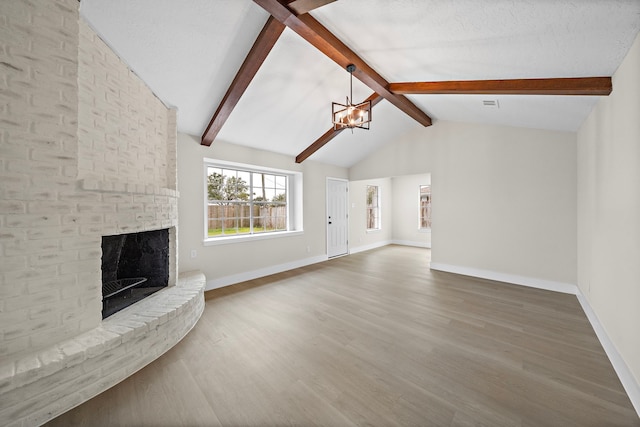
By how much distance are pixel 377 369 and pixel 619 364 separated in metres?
1.85

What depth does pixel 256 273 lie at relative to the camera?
4523 millimetres

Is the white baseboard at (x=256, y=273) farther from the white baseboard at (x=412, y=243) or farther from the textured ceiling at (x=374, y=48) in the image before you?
the white baseboard at (x=412, y=243)

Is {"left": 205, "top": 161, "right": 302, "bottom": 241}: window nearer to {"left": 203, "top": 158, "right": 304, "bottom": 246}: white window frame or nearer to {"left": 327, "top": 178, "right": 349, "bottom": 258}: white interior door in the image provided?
{"left": 203, "top": 158, "right": 304, "bottom": 246}: white window frame

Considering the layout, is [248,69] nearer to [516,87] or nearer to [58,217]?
[58,217]

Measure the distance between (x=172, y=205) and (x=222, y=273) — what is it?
5.01ft

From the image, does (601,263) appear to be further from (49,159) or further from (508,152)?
(49,159)

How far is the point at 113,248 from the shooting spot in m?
2.62

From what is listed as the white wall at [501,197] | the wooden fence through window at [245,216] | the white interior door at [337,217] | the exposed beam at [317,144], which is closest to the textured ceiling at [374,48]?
the white wall at [501,197]

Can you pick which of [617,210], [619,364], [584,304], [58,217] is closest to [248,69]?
[58,217]

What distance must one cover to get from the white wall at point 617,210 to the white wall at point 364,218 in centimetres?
453

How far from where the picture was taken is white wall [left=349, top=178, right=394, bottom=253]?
6906 mm

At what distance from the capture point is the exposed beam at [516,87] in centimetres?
226

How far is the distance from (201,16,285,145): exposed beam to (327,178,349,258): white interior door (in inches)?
125

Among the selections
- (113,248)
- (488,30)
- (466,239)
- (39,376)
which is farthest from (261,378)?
(466,239)
